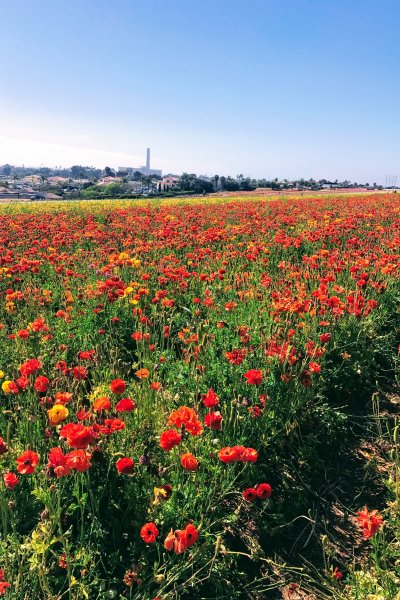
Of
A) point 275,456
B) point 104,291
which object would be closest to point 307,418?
point 275,456

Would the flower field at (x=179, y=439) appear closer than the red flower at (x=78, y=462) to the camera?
No

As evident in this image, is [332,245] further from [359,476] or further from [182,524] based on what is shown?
[182,524]

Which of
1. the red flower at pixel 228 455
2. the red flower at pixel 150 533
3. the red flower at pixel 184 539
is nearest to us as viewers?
the red flower at pixel 184 539

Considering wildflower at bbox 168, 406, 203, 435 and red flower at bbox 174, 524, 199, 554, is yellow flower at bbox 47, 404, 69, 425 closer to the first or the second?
wildflower at bbox 168, 406, 203, 435

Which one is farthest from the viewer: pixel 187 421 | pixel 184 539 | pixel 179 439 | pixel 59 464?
pixel 187 421

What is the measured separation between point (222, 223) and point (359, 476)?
8.42 metres

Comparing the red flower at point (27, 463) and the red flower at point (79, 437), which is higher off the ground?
the red flower at point (79, 437)

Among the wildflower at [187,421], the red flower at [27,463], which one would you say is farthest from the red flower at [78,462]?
the wildflower at [187,421]

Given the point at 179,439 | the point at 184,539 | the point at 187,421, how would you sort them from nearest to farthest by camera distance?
the point at 184,539, the point at 179,439, the point at 187,421

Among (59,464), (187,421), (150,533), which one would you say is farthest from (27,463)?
(187,421)

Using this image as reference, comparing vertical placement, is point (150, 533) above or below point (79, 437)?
below

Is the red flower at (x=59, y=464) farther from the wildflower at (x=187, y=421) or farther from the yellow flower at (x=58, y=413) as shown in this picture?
the wildflower at (x=187, y=421)

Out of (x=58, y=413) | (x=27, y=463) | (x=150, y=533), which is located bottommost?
(x=150, y=533)

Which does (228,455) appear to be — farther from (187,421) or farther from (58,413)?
(58,413)
